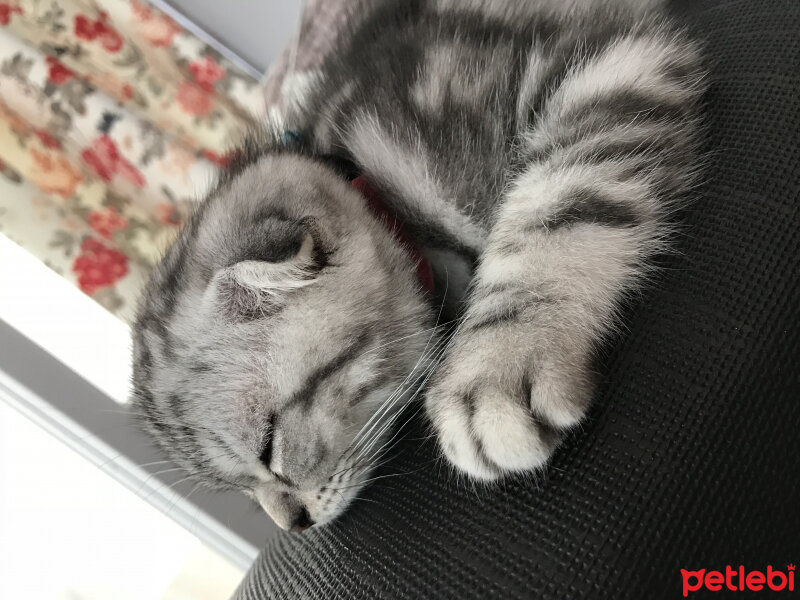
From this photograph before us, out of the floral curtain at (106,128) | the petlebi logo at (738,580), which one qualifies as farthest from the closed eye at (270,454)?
the floral curtain at (106,128)

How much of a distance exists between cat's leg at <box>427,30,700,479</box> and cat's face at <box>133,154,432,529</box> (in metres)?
0.11

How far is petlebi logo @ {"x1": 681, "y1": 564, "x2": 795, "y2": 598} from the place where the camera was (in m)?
0.47

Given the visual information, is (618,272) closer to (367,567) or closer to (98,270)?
(367,567)

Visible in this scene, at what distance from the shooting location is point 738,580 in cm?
49

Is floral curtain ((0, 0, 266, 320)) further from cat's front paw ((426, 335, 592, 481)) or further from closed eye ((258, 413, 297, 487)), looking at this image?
cat's front paw ((426, 335, 592, 481))

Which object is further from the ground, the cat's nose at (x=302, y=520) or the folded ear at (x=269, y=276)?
the folded ear at (x=269, y=276)

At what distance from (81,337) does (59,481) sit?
1.28ft

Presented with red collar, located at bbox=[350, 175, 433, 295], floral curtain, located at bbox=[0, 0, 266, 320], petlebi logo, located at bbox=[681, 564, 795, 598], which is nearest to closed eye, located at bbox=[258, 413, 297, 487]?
red collar, located at bbox=[350, 175, 433, 295]

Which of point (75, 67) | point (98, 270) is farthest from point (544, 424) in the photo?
point (75, 67)

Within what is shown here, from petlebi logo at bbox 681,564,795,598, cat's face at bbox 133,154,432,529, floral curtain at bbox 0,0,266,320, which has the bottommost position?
floral curtain at bbox 0,0,266,320

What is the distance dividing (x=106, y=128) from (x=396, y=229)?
4.15ft

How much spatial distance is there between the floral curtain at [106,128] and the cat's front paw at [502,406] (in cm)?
120

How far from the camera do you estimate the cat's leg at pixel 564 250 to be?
0.56m

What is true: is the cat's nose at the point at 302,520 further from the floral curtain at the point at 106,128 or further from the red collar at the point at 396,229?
the floral curtain at the point at 106,128
